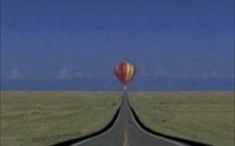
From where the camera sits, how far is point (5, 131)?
70938 millimetres

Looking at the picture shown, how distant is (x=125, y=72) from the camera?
9038cm

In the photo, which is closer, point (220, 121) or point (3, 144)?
point (3, 144)

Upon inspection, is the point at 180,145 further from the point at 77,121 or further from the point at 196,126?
the point at 77,121

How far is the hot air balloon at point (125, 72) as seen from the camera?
8912cm

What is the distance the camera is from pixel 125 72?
297 feet

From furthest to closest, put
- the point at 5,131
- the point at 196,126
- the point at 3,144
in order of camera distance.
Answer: the point at 196,126 → the point at 5,131 → the point at 3,144

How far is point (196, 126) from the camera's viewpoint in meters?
80.0

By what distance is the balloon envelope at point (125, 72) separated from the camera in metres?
89.1

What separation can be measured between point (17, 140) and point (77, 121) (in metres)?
30.9

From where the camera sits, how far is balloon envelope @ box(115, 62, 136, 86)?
292ft

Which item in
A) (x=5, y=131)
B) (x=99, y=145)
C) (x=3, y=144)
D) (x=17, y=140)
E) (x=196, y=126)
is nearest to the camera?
(x=99, y=145)

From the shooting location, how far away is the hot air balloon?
89125mm

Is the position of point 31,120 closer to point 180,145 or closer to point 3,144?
point 3,144

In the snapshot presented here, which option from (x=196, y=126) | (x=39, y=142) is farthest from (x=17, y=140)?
(x=196, y=126)
